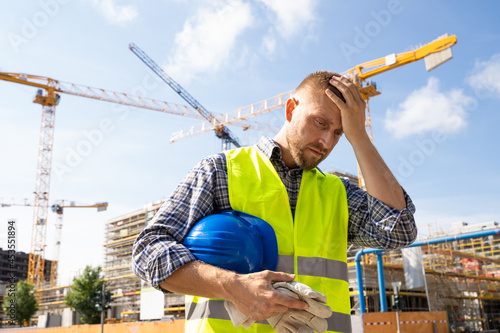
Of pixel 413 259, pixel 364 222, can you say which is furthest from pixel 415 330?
pixel 364 222

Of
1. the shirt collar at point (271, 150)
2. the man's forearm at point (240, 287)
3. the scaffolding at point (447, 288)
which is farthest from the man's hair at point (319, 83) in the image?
the scaffolding at point (447, 288)

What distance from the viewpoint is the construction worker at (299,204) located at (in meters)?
1.55

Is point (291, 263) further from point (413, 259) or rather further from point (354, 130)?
point (413, 259)

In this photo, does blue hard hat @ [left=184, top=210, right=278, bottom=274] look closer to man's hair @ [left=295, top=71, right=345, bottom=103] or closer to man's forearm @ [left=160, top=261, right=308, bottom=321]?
man's forearm @ [left=160, top=261, right=308, bottom=321]

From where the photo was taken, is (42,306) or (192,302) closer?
(192,302)

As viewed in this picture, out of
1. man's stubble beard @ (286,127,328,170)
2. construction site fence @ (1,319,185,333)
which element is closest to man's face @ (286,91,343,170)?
man's stubble beard @ (286,127,328,170)

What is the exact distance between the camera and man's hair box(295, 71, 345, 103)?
70.8 inches

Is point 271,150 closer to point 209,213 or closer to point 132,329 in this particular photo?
point 209,213

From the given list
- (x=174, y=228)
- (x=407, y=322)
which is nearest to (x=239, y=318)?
(x=174, y=228)

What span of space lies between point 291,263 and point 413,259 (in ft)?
72.5

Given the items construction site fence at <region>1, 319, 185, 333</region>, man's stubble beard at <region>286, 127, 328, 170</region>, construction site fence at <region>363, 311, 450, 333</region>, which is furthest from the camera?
construction site fence at <region>363, 311, 450, 333</region>

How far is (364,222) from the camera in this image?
6.53ft

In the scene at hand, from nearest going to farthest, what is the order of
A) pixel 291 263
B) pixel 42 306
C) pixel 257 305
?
pixel 257 305, pixel 291 263, pixel 42 306

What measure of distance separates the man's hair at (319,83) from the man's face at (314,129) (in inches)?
1.2
